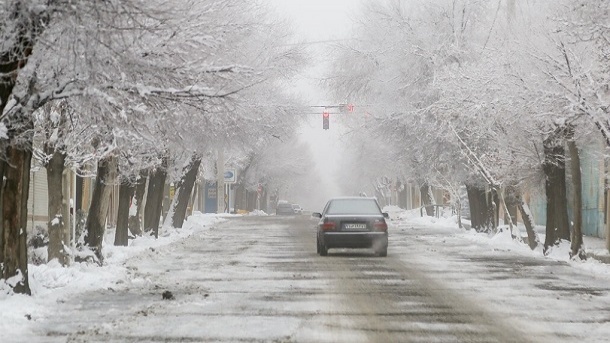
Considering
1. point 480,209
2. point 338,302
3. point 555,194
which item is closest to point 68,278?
point 338,302

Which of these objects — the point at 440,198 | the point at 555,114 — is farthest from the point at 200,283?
the point at 440,198

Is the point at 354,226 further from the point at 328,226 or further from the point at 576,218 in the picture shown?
the point at 576,218

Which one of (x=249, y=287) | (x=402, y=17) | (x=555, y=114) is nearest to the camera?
(x=249, y=287)

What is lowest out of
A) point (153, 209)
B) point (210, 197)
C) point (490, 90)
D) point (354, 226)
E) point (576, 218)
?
point (354, 226)

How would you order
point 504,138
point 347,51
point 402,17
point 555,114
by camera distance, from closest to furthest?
point 555,114 < point 504,138 < point 402,17 < point 347,51

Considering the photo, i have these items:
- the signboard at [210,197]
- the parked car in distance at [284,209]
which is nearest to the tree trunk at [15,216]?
the signboard at [210,197]

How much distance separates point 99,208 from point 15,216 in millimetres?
8565

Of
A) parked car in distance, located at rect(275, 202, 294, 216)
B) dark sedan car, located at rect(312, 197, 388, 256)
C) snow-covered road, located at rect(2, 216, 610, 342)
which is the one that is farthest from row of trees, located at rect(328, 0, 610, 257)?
parked car in distance, located at rect(275, 202, 294, 216)

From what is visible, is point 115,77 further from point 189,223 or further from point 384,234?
point 189,223

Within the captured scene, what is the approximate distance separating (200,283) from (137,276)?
1.97 m

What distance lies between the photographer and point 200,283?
19.5 metres

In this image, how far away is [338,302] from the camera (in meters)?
15.9

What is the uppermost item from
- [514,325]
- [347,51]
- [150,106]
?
[347,51]

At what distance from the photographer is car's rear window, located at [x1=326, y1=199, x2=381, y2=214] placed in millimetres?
28500
